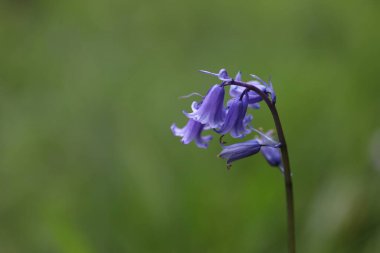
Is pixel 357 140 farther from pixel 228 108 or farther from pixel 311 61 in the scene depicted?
pixel 228 108

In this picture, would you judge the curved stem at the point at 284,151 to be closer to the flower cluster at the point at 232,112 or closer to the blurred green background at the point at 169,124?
the flower cluster at the point at 232,112

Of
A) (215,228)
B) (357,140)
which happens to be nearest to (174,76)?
(357,140)

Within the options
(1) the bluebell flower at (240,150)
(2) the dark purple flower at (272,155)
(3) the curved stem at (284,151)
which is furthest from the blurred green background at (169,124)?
(3) the curved stem at (284,151)

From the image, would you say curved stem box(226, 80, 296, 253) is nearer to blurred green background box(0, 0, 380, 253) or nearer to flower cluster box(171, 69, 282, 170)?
flower cluster box(171, 69, 282, 170)

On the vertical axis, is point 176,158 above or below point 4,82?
below

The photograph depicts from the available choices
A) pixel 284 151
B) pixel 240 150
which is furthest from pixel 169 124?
pixel 284 151

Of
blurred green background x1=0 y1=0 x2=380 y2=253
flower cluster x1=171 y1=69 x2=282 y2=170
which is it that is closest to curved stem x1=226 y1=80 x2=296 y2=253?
flower cluster x1=171 y1=69 x2=282 y2=170
